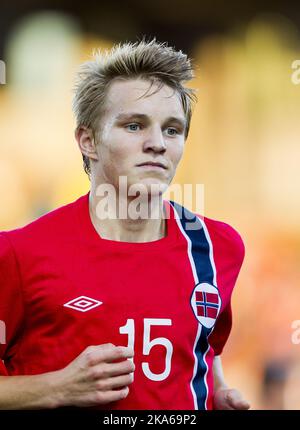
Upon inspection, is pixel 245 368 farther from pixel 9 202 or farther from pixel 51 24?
pixel 51 24

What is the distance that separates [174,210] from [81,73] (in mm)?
459

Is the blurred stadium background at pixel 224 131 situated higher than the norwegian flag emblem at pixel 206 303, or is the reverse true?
the blurred stadium background at pixel 224 131

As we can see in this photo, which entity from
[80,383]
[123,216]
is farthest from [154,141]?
[80,383]

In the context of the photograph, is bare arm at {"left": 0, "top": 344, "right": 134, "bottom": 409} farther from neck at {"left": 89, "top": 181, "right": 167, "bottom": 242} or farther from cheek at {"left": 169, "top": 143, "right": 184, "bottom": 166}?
cheek at {"left": 169, "top": 143, "right": 184, "bottom": 166}

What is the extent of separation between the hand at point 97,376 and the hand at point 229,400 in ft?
1.22

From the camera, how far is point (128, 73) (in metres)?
1.80

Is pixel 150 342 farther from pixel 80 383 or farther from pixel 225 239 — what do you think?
pixel 225 239

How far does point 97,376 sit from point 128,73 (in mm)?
775

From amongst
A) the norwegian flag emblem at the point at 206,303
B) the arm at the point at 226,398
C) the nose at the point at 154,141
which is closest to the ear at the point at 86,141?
the nose at the point at 154,141

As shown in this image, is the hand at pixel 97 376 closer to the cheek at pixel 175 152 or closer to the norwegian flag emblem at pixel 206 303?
the norwegian flag emblem at pixel 206 303

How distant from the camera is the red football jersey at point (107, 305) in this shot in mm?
1679

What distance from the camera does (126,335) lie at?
5.54 ft

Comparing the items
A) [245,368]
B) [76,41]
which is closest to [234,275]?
[245,368]

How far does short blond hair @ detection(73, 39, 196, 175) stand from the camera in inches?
71.1
